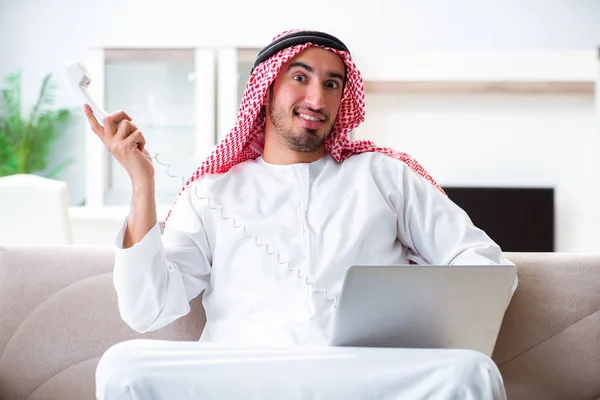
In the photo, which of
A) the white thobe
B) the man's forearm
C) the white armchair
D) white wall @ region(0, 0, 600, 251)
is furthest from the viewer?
white wall @ region(0, 0, 600, 251)

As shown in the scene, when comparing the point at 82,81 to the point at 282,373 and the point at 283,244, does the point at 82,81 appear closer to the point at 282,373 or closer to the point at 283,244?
the point at 283,244

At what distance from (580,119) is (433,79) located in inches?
46.3

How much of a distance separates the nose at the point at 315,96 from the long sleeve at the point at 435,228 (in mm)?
282

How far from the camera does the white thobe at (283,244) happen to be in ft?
6.36

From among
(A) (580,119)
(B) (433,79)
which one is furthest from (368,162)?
(A) (580,119)

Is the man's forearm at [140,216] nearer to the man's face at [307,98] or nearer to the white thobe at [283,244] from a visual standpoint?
the white thobe at [283,244]

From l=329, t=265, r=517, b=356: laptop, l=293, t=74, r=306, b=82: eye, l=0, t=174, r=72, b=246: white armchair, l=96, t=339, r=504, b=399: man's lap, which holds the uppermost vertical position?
l=293, t=74, r=306, b=82: eye

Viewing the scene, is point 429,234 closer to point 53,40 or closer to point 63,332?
point 63,332

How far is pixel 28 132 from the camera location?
6223 millimetres

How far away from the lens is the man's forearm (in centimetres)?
183

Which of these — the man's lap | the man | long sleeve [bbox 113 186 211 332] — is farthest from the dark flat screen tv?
the man's lap

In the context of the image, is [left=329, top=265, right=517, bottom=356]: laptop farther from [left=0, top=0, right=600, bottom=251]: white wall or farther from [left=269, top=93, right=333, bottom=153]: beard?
[left=0, top=0, right=600, bottom=251]: white wall

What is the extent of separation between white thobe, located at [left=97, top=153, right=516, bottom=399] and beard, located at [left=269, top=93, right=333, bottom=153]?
5 cm

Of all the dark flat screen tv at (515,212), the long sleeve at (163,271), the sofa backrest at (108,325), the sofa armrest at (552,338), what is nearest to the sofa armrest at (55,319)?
the sofa backrest at (108,325)
